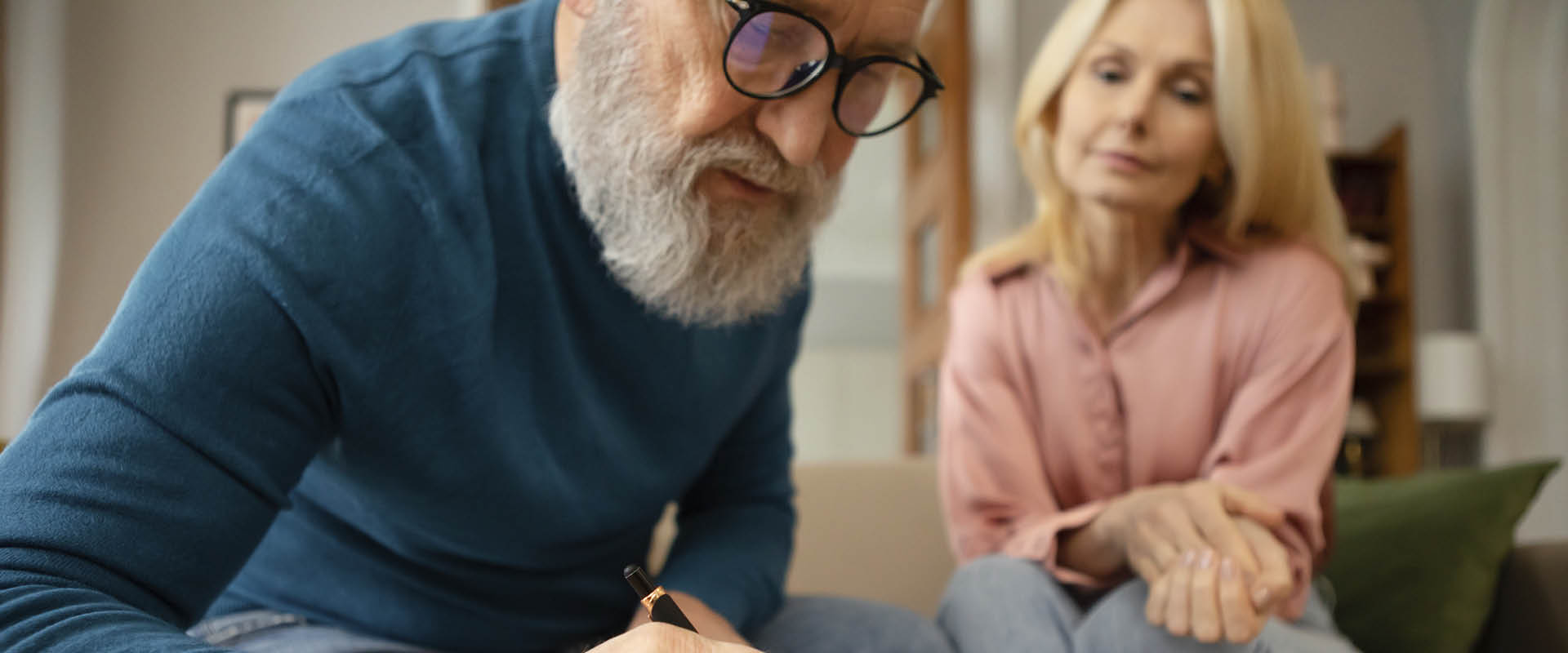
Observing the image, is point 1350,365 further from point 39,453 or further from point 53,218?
point 53,218

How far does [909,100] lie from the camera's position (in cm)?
78

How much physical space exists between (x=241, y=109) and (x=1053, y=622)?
2.73 metres

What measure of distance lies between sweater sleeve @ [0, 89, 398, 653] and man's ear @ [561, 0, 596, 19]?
18cm

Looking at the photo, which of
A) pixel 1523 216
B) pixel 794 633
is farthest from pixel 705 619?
pixel 1523 216

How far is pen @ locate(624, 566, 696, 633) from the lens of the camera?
513mm

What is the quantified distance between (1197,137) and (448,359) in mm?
742

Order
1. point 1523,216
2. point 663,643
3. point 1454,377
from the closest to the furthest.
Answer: point 663,643 < point 1454,377 < point 1523,216

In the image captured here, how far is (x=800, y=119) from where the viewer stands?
2.24 ft

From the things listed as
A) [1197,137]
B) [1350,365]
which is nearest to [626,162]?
[1197,137]

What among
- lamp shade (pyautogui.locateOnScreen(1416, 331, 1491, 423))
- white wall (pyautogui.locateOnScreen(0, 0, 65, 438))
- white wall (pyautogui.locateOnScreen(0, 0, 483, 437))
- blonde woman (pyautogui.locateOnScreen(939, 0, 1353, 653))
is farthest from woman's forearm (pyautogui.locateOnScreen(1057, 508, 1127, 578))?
lamp shade (pyautogui.locateOnScreen(1416, 331, 1491, 423))

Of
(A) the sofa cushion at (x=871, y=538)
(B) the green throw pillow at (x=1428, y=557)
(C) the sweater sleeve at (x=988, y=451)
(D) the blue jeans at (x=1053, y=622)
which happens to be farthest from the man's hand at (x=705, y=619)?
(B) the green throw pillow at (x=1428, y=557)

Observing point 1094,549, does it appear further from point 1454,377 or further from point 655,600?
point 1454,377

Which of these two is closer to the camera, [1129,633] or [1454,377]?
[1129,633]

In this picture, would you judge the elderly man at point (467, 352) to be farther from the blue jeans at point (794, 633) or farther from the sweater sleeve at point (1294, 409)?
the sweater sleeve at point (1294, 409)
